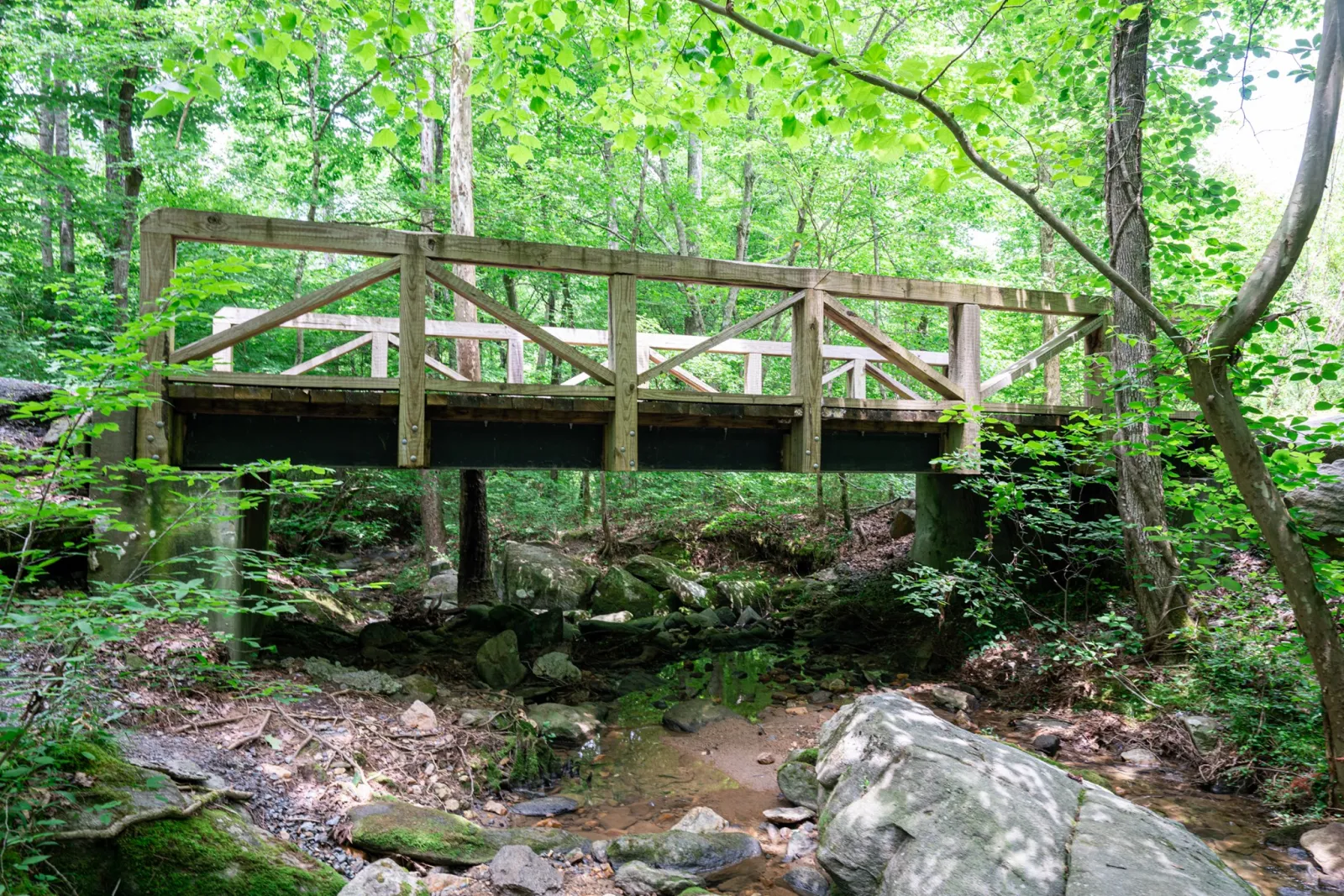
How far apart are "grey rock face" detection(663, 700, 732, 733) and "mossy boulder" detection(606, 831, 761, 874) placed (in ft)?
7.59

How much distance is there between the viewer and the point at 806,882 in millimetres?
4773

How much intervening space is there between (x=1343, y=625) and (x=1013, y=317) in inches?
398

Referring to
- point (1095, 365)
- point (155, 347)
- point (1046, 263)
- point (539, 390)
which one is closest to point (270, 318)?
point (155, 347)

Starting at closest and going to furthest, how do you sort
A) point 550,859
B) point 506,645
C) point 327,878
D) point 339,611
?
point 327,878 → point 550,859 → point 506,645 → point 339,611

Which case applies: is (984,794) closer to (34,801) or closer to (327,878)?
(327,878)

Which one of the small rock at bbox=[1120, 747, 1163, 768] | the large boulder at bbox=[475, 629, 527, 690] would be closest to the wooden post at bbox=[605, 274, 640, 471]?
the large boulder at bbox=[475, 629, 527, 690]

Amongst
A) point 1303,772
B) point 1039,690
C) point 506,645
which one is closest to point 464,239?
point 506,645

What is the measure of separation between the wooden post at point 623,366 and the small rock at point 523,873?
3391mm

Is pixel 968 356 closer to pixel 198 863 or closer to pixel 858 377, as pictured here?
pixel 858 377

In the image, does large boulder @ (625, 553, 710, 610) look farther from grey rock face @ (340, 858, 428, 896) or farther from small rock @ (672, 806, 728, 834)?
grey rock face @ (340, 858, 428, 896)

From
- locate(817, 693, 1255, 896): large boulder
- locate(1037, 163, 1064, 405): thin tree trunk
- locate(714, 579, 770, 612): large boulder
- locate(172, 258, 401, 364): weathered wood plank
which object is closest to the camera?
locate(817, 693, 1255, 896): large boulder

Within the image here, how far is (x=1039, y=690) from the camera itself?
25.8ft

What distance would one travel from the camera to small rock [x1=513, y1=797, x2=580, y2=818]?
18.5 feet

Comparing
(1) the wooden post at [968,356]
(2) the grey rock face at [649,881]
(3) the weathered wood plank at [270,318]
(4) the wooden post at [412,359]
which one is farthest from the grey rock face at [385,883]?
(1) the wooden post at [968,356]
